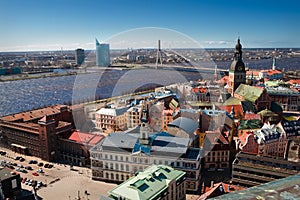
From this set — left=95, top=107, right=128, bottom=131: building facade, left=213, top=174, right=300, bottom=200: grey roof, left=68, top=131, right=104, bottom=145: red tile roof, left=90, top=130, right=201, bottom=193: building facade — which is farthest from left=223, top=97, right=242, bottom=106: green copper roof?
left=213, top=174, right=300, bottom=200: grey roof

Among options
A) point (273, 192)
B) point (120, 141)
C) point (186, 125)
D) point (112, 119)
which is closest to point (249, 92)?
point (186, 125)

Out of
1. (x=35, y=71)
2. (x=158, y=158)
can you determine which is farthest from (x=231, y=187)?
(x=35, y=71)

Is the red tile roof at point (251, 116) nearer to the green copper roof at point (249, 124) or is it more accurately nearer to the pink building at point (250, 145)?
the green copper roof at point (249, 124)

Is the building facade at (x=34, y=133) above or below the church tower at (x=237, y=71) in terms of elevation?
below

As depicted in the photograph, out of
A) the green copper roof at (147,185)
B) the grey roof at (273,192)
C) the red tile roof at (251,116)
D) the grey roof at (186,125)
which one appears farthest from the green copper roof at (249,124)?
the grey roof at (273,192)

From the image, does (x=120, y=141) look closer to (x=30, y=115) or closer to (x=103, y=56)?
(x=30, y=115)

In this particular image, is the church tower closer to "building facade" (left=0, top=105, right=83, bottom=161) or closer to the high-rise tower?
the high-rise tower
